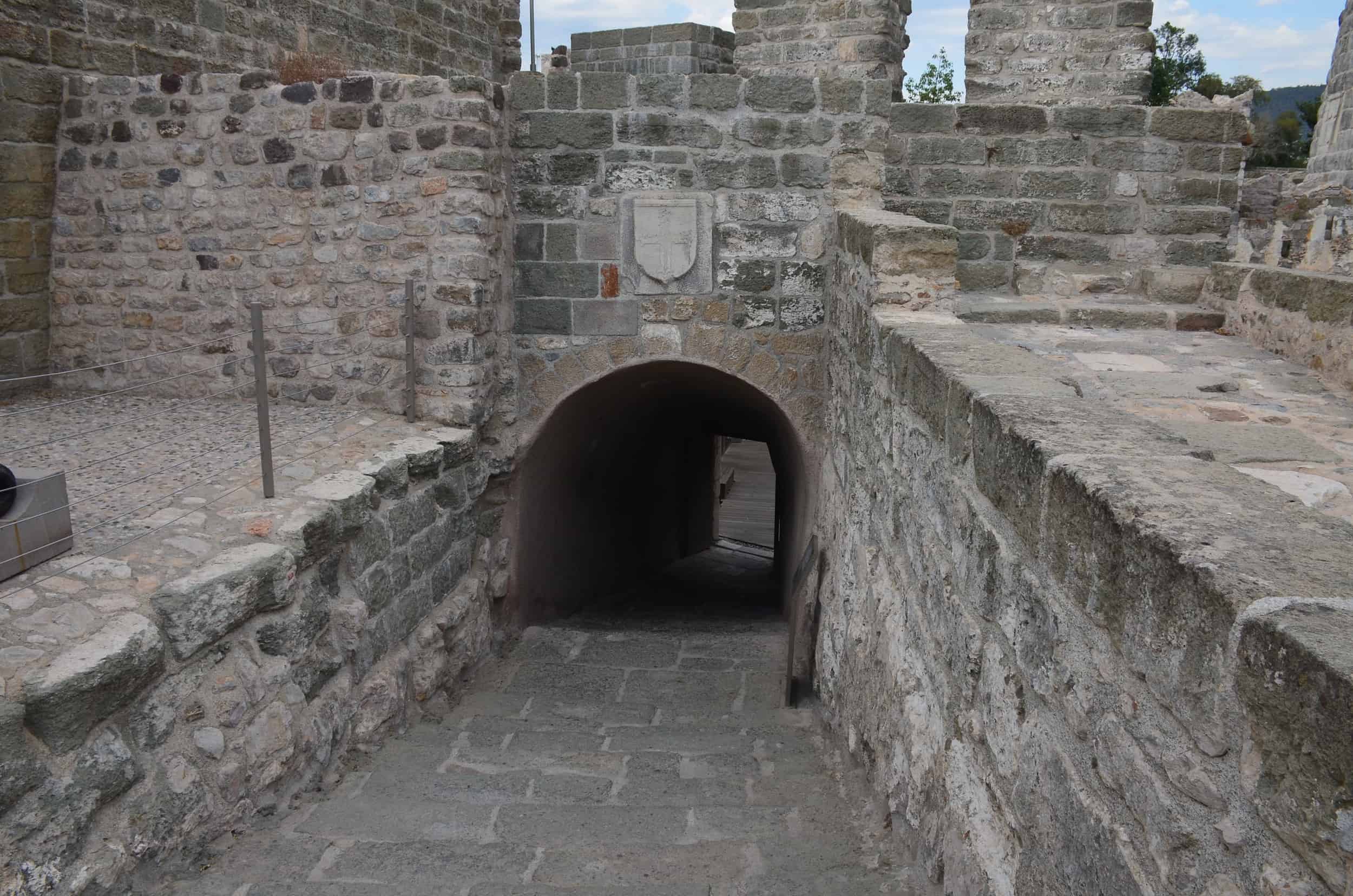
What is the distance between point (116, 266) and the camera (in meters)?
5.70

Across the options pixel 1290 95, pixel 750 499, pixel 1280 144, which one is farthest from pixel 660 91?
pixel 1290 95

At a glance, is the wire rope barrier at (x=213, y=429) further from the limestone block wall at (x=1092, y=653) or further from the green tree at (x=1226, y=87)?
the green tree at (x=1226, y=87)

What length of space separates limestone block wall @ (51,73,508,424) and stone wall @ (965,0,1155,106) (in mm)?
3937

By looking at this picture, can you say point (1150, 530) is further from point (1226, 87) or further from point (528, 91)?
point (1226, 87)

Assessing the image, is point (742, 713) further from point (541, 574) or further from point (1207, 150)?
point (1207, 150)

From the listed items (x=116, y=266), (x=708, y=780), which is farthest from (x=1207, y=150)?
(x=116, y=266)

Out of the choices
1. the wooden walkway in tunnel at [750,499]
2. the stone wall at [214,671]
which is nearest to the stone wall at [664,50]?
the wooden walkway in tunnel at [750,499]

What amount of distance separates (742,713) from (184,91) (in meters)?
4.43

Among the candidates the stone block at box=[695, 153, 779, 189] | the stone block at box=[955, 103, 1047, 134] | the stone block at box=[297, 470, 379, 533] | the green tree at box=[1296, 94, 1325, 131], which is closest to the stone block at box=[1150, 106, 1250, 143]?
the stone block at box=[955, 103, 1047, 134]

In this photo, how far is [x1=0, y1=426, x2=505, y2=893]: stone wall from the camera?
2.60 metres

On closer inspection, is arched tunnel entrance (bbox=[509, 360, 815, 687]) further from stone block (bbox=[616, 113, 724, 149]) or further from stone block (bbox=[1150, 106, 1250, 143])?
stone block (bbox=[1150, 106, 1250, 143])

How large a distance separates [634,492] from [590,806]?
6.34m

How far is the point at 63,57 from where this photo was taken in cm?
570

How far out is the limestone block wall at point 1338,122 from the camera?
14.7 meters
